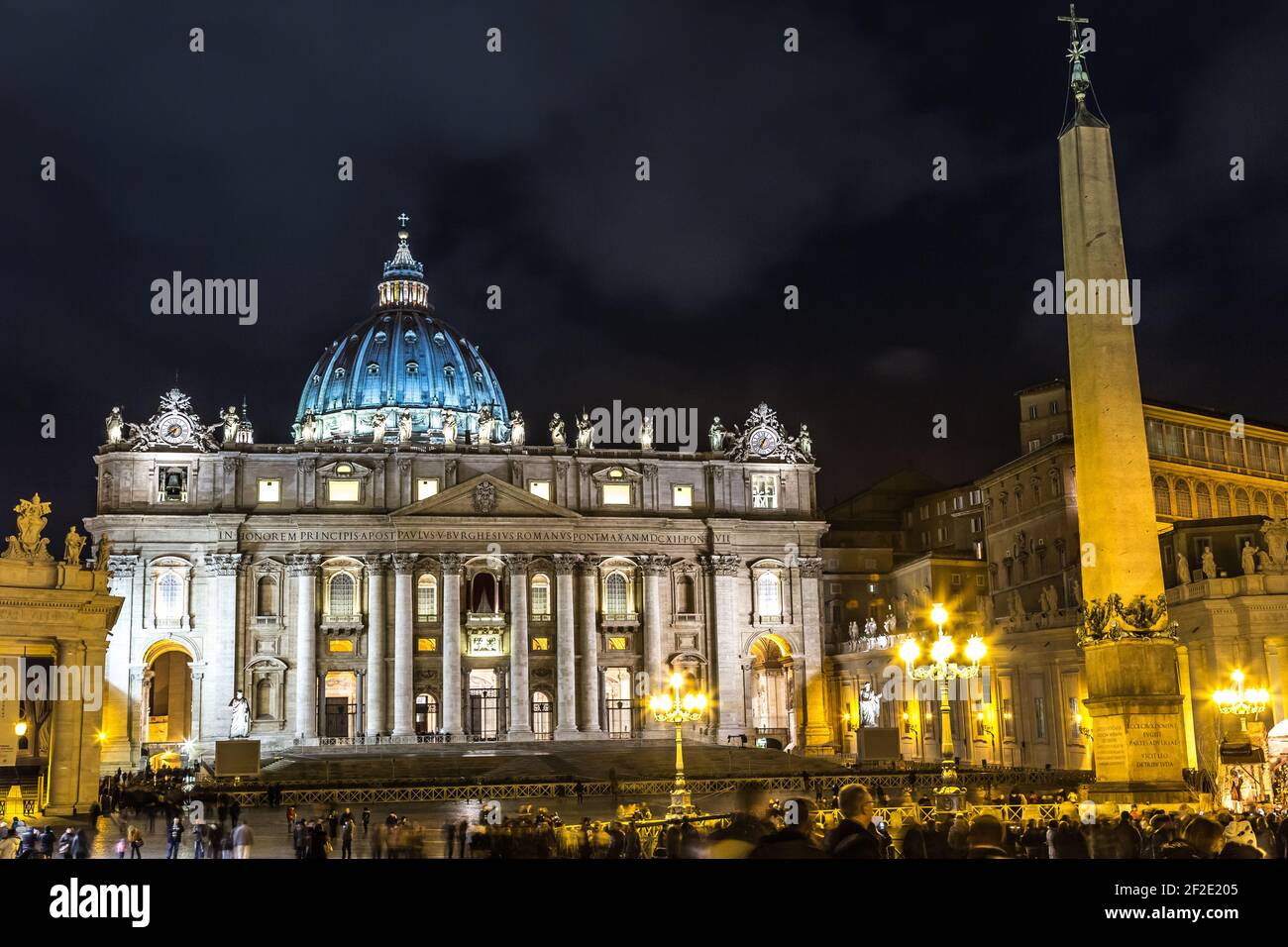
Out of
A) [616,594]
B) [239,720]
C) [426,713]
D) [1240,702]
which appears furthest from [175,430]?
[1240,702]

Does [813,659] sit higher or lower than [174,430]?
lower

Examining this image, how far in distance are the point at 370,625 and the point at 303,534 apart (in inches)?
249

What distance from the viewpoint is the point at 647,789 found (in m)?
49.2

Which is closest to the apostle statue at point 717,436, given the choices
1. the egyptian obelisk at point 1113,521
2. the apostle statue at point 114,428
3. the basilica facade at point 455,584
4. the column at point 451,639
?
the basilica facade at point 455,584

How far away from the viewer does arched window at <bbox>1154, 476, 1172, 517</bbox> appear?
63750mm

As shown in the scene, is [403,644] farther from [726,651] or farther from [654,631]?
[726,651]

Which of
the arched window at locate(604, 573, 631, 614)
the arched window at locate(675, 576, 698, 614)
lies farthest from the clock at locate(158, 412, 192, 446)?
the arched window at locate(675, 576, 698, 614)

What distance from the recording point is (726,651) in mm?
80688

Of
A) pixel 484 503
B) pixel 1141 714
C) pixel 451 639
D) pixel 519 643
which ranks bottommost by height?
pixel 1141 714

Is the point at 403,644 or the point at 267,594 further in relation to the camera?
the point at 267,594

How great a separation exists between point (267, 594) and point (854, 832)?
71882 mm

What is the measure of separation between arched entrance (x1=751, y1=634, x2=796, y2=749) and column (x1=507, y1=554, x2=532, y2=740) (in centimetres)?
1377

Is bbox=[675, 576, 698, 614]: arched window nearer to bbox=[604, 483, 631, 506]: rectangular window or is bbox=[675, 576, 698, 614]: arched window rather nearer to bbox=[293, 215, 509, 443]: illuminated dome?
bbox=[604, 483, 631, 506]: rectangular window
